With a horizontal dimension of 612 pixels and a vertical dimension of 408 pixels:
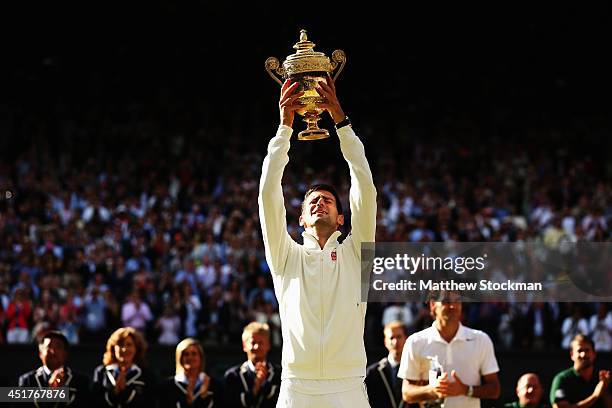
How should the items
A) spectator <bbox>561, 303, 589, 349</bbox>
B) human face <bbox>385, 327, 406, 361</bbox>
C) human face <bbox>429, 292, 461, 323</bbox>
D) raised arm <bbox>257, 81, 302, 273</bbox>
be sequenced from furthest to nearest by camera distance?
spectator <bbox>561, 303, 589, 349</bbox>
human face <bbox>385, 327, 406, 361</bbox>
human face <bbox>429, 292, 461, 323</bbox>
raised arm <bbox>257, 81, 302, 273</bbox>

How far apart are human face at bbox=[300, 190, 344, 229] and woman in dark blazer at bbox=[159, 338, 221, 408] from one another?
3.13 m

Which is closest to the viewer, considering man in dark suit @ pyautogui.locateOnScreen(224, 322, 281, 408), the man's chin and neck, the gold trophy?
the man's chin and neck

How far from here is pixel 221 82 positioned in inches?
863

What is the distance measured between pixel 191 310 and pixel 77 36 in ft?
34.3

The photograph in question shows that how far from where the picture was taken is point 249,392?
8.80 meters

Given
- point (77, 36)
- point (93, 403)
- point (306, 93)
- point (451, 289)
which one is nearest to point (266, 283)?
point (93, 403)

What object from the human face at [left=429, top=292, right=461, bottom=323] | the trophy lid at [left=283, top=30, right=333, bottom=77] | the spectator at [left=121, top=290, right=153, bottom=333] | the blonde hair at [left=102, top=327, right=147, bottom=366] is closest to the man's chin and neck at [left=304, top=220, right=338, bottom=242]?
→ the trophy lid at [left=283, top=30, right=333, bottom=77]

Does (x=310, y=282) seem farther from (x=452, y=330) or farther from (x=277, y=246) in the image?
(x=452, y=330)

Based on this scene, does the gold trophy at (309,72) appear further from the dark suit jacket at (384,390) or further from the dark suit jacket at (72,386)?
the dark suit jacket at (72,386)

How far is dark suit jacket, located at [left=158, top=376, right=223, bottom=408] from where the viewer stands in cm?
862

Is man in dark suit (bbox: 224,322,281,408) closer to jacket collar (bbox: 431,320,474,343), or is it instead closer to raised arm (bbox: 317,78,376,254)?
jacket collar (bbox: 431,320,474,343)

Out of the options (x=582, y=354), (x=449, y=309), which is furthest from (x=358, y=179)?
(x=582, y=354)

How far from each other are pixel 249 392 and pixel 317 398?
343 centimetres

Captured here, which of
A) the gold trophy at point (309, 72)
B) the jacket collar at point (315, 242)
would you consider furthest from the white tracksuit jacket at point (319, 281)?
the gold trophy at point (309, 72)
